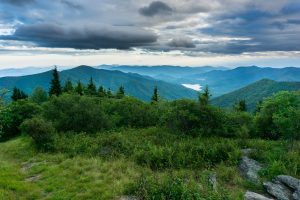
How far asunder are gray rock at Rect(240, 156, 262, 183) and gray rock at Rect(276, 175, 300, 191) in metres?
1.18

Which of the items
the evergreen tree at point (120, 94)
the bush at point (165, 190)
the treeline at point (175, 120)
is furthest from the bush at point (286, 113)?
the evergreen tree at point (120, 94)

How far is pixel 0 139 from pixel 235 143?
42.9 meters

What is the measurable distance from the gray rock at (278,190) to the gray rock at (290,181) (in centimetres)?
24

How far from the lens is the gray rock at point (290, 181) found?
44.9ft

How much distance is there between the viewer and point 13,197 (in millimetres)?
12789

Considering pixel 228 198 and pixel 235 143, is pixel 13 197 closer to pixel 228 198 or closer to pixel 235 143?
pixel 228 198

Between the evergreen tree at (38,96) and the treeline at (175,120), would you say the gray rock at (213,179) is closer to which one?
the treeline at (175,120)

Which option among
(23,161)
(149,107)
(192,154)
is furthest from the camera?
(149,107)

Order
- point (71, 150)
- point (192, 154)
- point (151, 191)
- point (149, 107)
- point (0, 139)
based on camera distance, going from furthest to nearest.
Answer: point (0, 139) < point (149, 107) < point (71, 150) < point (192, 154) < point (151, 191)

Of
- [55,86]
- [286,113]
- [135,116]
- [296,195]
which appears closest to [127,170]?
[296,195]

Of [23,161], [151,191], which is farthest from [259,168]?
[23,161]

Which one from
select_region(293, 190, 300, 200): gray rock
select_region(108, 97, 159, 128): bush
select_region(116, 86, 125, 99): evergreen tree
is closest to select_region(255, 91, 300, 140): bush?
select_region(293, 190, 300, 200): gray rock

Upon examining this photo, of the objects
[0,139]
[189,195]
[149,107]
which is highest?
[189,195]

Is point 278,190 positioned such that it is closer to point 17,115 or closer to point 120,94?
point 17,115
